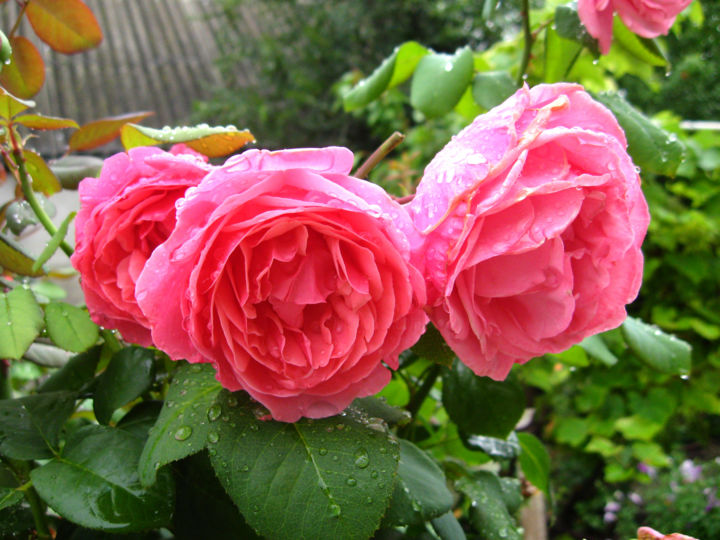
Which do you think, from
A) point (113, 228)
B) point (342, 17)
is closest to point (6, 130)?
point (113, 228)

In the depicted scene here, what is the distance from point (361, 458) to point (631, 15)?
0.50 m

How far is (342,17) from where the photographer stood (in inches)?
147

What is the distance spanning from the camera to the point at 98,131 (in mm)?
646

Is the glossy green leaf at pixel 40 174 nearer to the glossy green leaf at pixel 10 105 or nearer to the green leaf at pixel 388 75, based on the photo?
the glossy green leaf at pixel 10 105

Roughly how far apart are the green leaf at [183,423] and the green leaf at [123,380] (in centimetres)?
8

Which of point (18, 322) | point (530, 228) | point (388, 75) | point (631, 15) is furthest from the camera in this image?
point (388, 75)

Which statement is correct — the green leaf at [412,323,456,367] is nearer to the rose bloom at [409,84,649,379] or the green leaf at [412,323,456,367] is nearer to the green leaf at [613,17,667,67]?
the rose bloom at [409,84,649,379]

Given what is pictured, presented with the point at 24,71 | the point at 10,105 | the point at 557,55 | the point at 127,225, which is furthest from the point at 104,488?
the point at 557,55

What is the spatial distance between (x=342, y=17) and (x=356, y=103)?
3216 millimetres

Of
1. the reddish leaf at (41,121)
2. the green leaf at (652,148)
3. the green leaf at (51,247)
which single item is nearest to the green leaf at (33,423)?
the green leaf at (51,247)

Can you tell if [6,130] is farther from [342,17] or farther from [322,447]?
[342,17]

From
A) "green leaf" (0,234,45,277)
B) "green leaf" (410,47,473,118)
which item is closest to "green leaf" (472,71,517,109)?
"green leaf" (410,47,473,118)

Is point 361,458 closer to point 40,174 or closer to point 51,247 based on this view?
point 51,247

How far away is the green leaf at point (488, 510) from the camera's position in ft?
1.97
